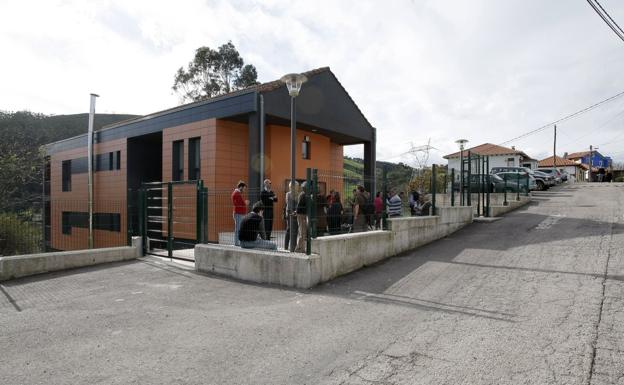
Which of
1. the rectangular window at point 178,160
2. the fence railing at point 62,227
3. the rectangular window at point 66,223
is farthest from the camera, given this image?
the rectangular window at point 66,223

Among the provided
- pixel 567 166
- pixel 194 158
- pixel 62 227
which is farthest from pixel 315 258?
pixel 567 166

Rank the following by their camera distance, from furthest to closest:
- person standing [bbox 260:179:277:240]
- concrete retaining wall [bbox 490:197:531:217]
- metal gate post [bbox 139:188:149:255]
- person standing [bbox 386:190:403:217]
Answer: concrete retaining wall [bbox 490:197:531:217] → metal gate post [bbox 139:188:149:255] → person standing [bbox 386:190:403:217] → person standing [bbox 260:179:277:240]

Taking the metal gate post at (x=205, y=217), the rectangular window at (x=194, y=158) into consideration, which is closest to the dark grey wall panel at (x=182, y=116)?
the rectangular window at (x=194, y=158)

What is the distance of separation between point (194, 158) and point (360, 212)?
9631mm

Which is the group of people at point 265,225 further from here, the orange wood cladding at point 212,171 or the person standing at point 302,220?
the orange wood cladding at point 212,171

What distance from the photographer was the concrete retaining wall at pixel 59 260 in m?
7.92

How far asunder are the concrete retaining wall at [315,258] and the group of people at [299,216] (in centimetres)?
27

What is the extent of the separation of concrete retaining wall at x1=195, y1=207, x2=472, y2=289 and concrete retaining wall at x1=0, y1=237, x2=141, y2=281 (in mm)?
3071

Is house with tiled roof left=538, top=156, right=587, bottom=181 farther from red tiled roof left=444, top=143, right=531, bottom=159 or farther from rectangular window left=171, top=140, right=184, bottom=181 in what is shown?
rectangular window left=171, top=140, right=184, bottom=181

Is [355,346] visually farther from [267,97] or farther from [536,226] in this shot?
[267,97]

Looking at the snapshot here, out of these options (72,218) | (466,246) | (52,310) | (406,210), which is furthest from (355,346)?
(72,218)

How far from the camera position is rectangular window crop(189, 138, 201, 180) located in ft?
50.1

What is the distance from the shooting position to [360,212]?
26.8 feet

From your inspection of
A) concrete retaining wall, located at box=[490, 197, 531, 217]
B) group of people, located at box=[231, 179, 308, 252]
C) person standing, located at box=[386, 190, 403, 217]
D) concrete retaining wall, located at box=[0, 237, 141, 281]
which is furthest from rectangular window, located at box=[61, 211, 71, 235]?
concrete retaining wall, located at box=[490, 197, 531, 217]
